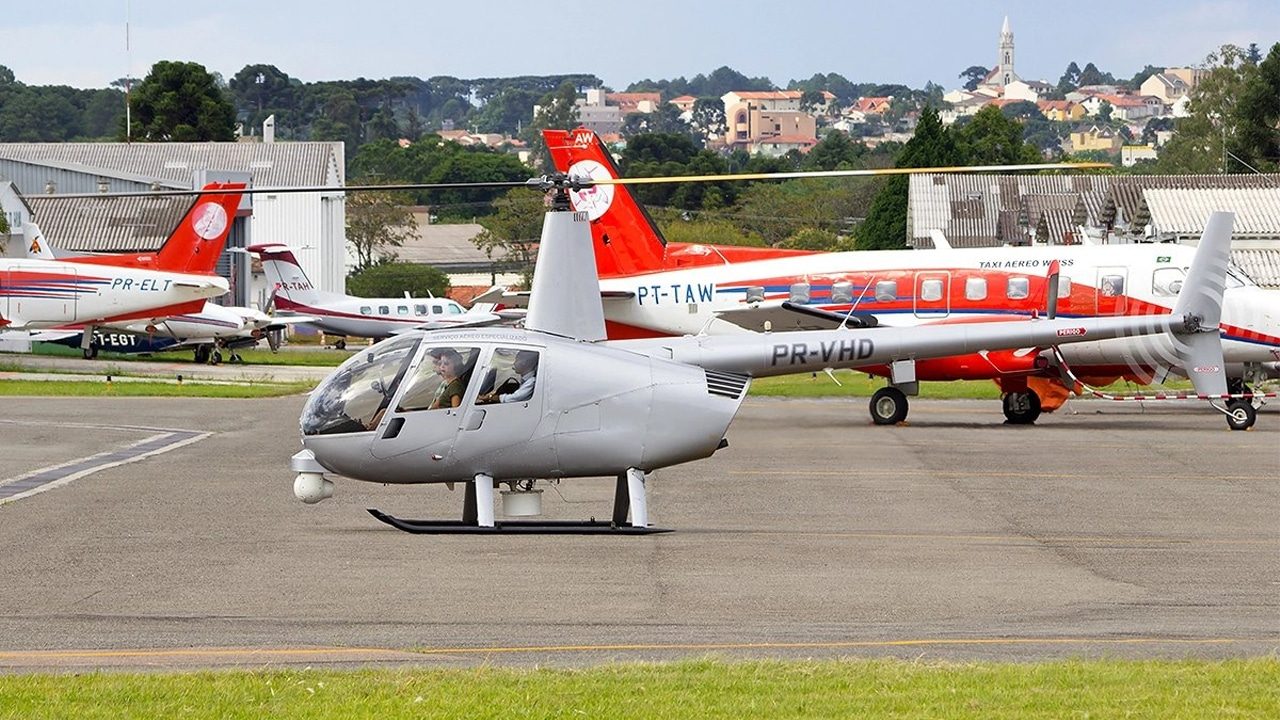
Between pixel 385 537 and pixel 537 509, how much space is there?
1.44 metres

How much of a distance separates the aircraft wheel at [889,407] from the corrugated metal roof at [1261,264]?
2139 cm

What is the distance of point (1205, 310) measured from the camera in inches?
914

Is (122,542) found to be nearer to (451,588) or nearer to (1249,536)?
(451,588)

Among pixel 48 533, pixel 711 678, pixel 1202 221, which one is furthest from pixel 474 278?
pixel 711 678

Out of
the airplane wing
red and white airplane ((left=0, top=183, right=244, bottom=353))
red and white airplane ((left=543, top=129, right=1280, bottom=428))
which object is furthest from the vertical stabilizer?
red and white airplane ((left=0, top=183, right=244, bottom=353))

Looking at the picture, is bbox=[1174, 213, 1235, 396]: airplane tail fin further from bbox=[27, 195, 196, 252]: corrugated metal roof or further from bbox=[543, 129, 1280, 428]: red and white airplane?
bbox=[27, 195, 196, 252]: corrugated metal roof

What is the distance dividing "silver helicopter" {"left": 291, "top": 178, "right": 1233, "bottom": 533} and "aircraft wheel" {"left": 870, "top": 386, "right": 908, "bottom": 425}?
1328cm

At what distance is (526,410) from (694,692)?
23.9 feet

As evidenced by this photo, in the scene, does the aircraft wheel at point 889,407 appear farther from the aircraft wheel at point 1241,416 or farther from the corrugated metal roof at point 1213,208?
the corrugated metal roof at point 1213,208

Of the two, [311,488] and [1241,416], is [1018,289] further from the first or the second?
[311,488]

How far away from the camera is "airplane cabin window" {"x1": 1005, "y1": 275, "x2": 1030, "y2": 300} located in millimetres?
30047

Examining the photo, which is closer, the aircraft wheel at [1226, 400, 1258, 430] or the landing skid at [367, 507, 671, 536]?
the landing skid at [367, 507, 671, 536]

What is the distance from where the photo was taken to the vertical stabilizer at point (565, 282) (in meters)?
17.2

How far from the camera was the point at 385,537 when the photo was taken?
649 inches
